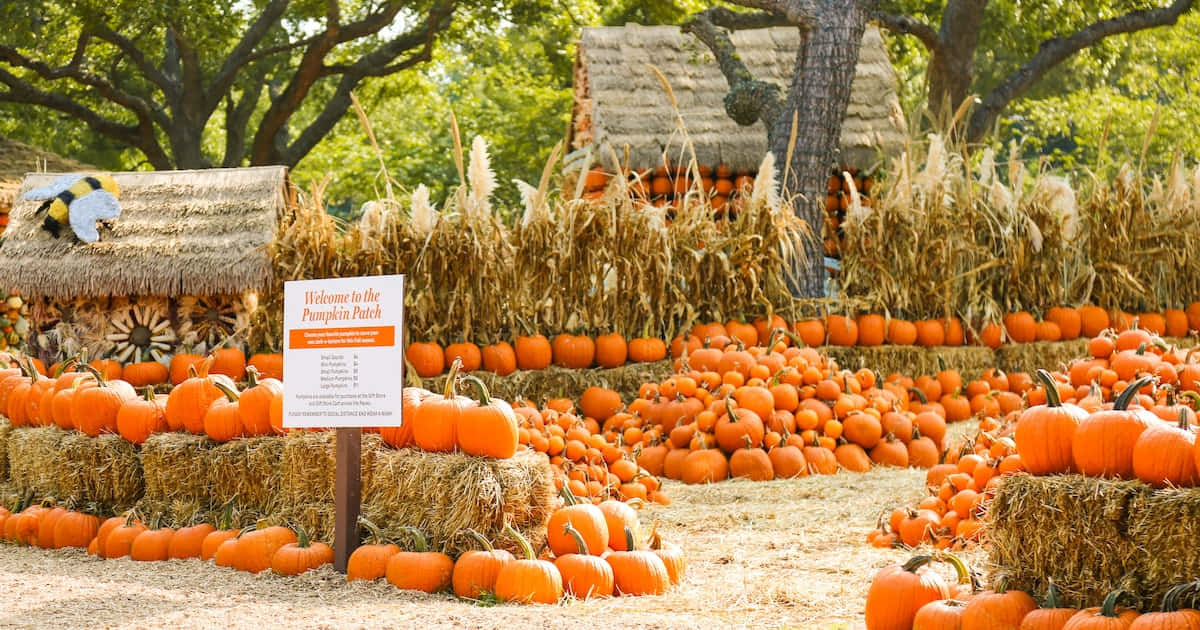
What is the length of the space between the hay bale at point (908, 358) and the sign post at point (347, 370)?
17.3 feet

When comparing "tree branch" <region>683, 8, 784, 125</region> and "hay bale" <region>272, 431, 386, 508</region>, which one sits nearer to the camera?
"hay bale" <region>272, 431, 386, 508</region>

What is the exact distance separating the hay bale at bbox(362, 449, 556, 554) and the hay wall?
1.68 metres

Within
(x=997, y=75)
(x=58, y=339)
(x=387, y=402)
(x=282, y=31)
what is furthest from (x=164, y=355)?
(x=997, y=75)

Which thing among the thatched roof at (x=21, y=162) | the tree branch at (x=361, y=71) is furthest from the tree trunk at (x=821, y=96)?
the tree branch at (x=361, y=71)

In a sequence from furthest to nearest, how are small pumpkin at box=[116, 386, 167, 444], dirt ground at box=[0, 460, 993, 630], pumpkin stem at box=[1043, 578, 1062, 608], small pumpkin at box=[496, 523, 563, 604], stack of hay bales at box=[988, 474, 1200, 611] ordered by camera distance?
small pumpkin at box=[116, 386, 167, 444] < small pumpkin at box=[496, 523, 563, 604] < dirt ground at box=[0, 460, 993, 630] < pumpkin stem at box=[1043, 578, 1062, 608] < stack of hay bales at box=[988, 474, 1200, 611]

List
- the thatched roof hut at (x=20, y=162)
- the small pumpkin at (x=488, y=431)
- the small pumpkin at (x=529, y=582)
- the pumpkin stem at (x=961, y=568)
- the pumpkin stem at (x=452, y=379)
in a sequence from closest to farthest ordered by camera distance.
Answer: the pumpkin stem at (x=961, y=568) < the small pumpkin at (x=529, y=582) < the small pumpkin at (x=488, y=431) < the pumpkin stem at (x=452, y=379) < the thatched roof hut at (x=20, y=162)

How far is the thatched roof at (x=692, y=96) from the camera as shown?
13.2 m

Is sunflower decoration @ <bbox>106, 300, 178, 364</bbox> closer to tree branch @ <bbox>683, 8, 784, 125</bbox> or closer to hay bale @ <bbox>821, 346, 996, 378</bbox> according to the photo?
hay bale @ <bbox>821, 346, 996, 378</bbox>

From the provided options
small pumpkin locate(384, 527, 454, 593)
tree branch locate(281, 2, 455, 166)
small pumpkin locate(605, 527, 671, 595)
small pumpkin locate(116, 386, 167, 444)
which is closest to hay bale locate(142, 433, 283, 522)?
small pumpkin locate(116, 386, 167, 444)

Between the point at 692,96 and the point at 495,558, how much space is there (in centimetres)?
1026

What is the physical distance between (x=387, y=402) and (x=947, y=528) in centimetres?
240

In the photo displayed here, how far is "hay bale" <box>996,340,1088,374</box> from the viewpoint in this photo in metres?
10.1

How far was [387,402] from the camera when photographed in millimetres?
4754

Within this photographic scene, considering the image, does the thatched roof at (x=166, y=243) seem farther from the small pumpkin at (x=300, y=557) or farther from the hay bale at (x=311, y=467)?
the small pumpkin at (x=300, y=557)
